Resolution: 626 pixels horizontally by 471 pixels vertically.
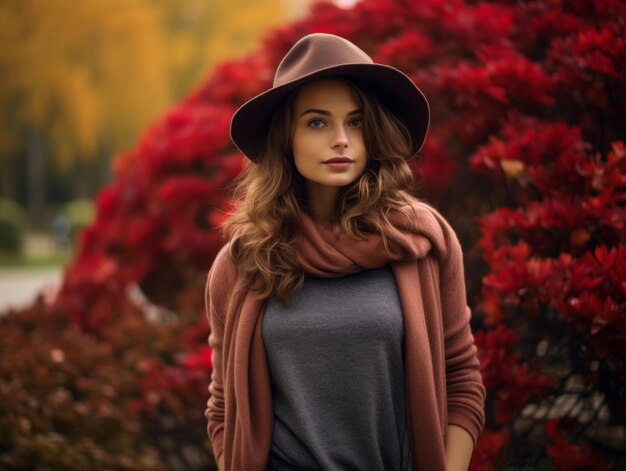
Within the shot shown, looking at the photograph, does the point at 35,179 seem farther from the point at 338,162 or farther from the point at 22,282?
the point at 338,162

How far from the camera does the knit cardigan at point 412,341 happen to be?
212 centimetres

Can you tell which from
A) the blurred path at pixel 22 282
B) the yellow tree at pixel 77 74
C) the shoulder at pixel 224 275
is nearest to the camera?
the shoulder at pixel 224 275

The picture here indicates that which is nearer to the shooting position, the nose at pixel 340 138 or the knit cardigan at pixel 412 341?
the knit cardigan at pixel 412 341

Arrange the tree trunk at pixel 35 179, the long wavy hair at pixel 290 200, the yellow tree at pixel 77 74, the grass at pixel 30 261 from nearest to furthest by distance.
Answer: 1. the long wavy hair at pixel 290 200
2. the grass at pixel 30 261
3. the yellow tree at pixel 77 74
4. the tree trunk at pixel 35 179

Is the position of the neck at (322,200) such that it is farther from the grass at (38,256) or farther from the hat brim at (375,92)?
the grass at (38,256)

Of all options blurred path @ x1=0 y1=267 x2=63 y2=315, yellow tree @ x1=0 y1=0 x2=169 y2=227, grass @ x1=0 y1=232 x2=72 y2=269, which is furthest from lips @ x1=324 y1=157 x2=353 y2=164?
yellow tree @ x1=0 y1=0 x2=169 y2=227

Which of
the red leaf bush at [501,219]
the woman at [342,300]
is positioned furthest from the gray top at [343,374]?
the red leaf bush at [501,219]

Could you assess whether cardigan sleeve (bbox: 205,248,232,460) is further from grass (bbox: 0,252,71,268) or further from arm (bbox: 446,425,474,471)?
grass (bbox: 0,252,71,268)

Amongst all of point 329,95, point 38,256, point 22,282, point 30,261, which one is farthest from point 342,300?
point 38,256

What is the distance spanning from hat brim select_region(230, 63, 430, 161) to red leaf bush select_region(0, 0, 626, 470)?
0.57 m

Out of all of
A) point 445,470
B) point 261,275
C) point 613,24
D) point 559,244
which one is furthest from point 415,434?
point 613,24

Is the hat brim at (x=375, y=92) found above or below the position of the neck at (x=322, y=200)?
above

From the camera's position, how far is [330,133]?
2250 millimetres

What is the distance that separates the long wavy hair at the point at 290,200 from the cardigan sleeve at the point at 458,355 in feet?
0.87
